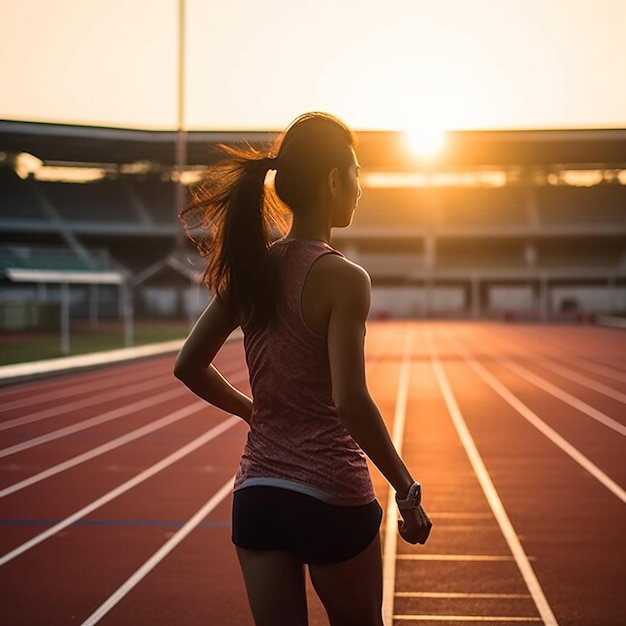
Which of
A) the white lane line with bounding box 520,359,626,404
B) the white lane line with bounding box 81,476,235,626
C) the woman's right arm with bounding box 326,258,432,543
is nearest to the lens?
the woman's right arm with bounding box 326,258,432,543

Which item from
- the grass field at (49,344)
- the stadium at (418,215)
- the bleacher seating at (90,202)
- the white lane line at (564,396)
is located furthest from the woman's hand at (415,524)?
the bleacher seating at (90,202)

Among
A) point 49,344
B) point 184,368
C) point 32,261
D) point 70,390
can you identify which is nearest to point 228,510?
point 184,368

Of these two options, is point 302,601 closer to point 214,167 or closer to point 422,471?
point 214,167

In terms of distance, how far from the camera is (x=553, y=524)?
7137 mm

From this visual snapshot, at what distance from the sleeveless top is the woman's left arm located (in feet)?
0.46

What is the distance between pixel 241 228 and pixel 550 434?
10.1 meters

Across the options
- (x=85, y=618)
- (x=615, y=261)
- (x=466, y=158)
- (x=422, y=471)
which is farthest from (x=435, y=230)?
(x=85, y=618)

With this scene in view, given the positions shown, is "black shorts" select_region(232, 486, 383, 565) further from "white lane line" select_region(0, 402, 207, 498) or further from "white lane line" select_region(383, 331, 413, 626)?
"white lane line" select_region(0, 402, 207, 498)

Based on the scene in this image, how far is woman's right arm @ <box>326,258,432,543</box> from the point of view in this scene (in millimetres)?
2141

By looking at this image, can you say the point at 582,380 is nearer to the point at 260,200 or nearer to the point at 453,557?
the point at 453,557

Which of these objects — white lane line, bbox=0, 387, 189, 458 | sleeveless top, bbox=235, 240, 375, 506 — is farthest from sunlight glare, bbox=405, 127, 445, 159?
sleeveless top, bbox=235, 240, 375, 506

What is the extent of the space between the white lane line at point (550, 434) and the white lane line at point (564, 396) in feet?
1.99

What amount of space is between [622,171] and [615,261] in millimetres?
6212

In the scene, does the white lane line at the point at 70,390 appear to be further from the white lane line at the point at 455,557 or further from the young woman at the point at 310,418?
the young woman at the point at 310,418
